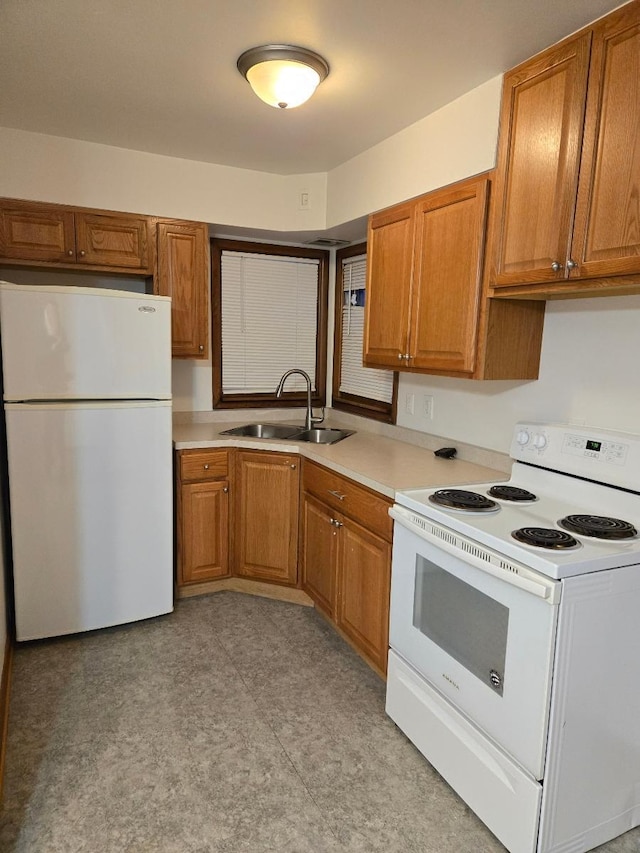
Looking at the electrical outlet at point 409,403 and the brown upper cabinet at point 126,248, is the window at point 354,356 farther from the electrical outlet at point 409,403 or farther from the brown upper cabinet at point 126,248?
the brown upper cabinet at point 126,248

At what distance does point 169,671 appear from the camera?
242cm

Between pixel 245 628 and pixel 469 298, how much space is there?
76.2 inches

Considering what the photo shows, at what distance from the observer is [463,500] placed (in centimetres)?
190

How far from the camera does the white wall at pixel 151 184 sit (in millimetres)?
2684

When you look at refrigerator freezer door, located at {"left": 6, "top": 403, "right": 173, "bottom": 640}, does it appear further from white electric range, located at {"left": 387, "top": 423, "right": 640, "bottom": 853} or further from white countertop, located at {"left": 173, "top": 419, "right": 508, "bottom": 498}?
white electric range, located at {"left": 387, "top": 423, "right": 640, "bottom": 853}

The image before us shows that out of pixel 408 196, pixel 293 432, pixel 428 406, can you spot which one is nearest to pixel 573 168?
pixel 408 196

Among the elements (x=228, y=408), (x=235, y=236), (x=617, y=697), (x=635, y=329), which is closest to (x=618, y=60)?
(x=635, y=329)

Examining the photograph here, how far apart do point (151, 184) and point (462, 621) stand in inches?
104

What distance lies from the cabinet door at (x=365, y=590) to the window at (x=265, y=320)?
1502 millimetres

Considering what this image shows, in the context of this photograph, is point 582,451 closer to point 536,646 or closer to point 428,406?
point 536,646

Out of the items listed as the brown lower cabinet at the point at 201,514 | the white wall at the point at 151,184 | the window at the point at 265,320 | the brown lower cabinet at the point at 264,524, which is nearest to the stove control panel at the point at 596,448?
the brown lower cabinet at the point at 264,524

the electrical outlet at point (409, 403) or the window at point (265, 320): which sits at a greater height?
the window at point (265, 320)

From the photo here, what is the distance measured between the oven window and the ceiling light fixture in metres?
1.71

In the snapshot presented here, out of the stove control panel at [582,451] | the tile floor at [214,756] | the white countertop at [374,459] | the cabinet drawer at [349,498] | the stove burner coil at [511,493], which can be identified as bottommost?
the tile floor at [214,756]
